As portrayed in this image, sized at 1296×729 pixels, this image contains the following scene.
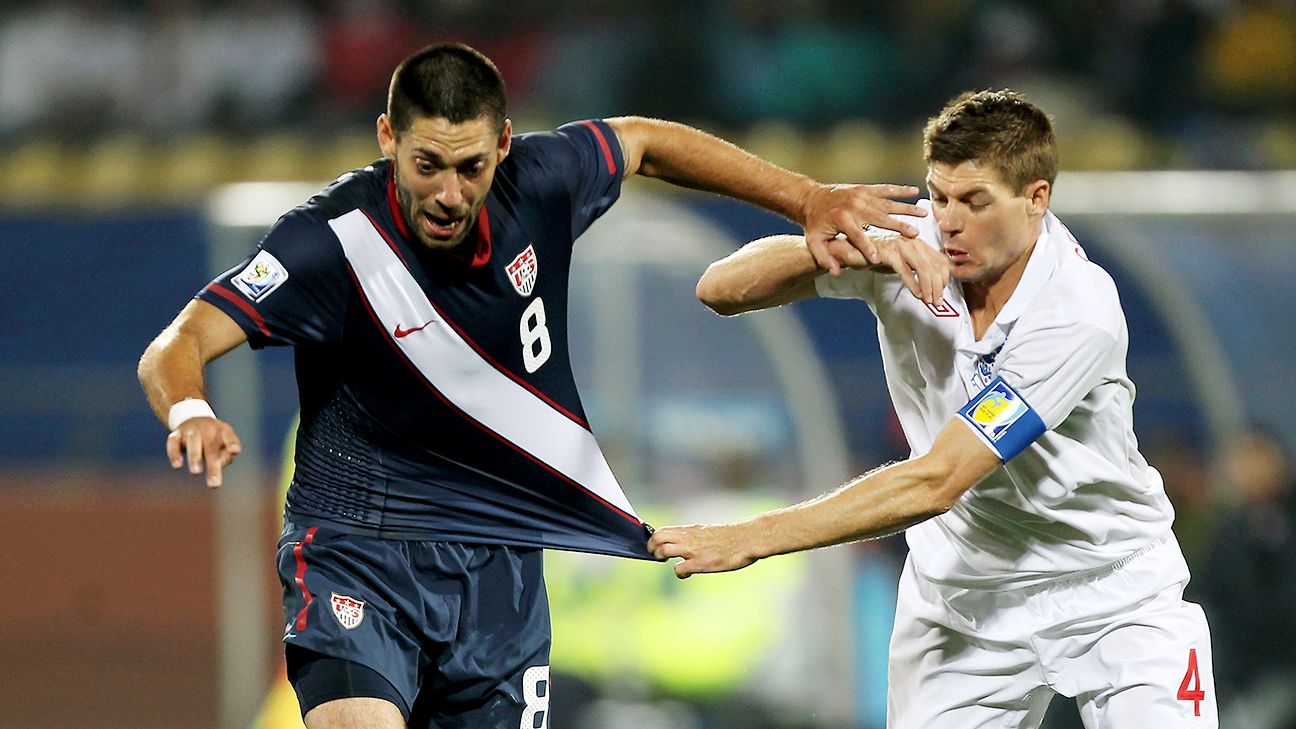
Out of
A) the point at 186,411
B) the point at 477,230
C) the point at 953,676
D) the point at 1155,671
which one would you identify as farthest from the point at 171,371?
the point at 1155,671

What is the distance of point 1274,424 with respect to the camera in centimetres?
757

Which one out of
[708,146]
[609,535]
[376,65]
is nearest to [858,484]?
[609,535]

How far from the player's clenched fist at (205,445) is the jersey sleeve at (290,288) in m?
0.49

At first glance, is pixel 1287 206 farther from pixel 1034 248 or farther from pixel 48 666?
pixel 48 666

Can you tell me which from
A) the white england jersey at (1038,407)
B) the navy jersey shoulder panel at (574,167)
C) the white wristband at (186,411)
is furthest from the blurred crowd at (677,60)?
the white wristband at (186,411)

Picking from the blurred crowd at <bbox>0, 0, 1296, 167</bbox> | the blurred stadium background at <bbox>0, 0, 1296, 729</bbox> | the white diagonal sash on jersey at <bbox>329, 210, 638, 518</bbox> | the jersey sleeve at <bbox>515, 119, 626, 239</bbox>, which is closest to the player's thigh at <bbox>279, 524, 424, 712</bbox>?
the white diagonal sash on jersey at <bbox>329, 210, 638, 518</bbox>

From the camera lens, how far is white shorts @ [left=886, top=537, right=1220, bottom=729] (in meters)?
4.12

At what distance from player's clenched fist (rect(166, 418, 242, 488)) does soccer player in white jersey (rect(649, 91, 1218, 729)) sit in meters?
1.08

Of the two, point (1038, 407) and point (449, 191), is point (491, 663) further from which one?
point (1038, 407)

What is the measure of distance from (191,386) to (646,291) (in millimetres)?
5267

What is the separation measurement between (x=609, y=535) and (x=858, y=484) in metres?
0.73

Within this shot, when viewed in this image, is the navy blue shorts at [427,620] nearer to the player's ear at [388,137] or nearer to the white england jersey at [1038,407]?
the player's ear at [388,137]

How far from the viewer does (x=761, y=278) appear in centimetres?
430

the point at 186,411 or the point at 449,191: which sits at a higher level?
the point at 449,191
